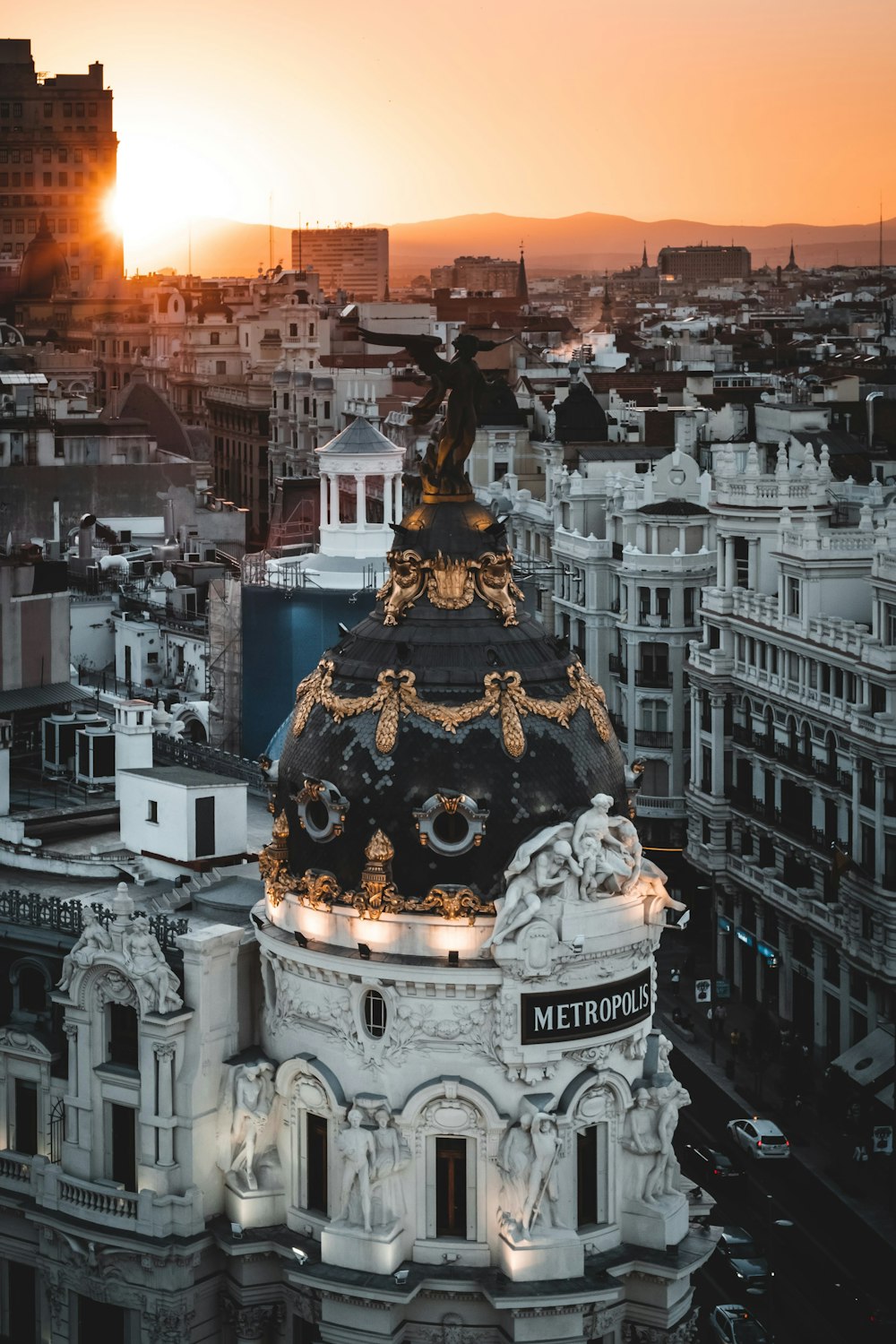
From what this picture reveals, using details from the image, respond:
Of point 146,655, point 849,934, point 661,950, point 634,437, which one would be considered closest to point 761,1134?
point 849,934

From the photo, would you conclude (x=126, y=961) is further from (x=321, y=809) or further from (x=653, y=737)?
(x=653, y=737)

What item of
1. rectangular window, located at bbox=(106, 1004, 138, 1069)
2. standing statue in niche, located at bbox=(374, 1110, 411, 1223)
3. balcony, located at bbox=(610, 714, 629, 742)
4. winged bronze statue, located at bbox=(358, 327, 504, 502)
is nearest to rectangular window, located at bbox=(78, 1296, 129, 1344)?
rectangular window, located at bbox=(106, 1004, 138, 1069)

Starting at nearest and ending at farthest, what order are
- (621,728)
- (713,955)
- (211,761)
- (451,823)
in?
(451,823) < (211,761) < (713,955) < (621,728)

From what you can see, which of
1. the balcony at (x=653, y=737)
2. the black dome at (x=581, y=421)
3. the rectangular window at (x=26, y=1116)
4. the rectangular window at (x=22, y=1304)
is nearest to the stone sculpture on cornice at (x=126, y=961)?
the rectangular window at (x=26, y=1116)

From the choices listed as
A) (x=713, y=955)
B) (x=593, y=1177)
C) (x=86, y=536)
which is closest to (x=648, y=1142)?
(x=593, y=1177)

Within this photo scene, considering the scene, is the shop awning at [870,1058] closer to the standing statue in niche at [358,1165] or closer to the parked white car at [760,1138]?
the parked white car at [760,1138]

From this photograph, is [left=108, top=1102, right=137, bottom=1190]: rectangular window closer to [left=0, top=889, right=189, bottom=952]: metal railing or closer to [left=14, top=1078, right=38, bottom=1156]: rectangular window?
[left=14, top=1078, right=38, bottom=1156]: rectangular window

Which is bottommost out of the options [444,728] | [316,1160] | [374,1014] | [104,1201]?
[104,1201]

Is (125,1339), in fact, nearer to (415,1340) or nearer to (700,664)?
(415,1340)
